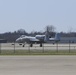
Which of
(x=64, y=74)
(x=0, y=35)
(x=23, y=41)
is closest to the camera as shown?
(x=64, y=74)

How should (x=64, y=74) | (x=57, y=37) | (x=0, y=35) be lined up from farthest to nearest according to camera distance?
(x=0, y=35), (x=57, y=37), (x=64, y=74)

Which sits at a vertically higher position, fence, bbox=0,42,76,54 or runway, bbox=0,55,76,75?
fence, bbox=0,42,76,54

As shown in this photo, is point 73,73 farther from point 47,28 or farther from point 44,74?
point 47,28

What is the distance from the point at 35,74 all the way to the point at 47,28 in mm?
181519

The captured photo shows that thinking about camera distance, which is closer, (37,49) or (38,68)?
(38,68)

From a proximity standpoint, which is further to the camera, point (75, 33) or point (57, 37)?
point (75, 33)

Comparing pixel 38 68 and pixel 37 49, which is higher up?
pixel 37 49

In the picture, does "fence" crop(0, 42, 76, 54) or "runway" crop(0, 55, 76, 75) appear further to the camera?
"fence" crop(0, 42, 76, 54)

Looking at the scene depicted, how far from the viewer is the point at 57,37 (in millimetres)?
111562

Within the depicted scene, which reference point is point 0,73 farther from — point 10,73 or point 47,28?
point 47,28

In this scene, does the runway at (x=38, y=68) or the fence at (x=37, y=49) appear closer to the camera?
the runway at (x=38, y=68)

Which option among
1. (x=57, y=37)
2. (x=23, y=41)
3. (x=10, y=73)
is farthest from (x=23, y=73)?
(x=57, y=37)

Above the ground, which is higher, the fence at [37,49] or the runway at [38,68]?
the fence at [37,49]

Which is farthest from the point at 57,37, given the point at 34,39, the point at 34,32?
the point at 34,32
